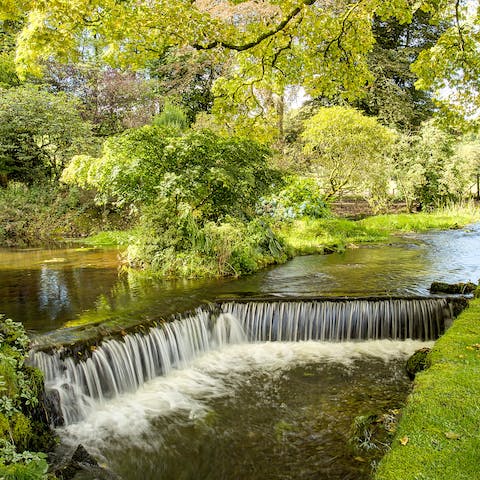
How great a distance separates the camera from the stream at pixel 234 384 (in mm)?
4691

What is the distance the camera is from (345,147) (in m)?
19.5

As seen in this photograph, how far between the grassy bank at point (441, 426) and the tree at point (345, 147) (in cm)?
1527

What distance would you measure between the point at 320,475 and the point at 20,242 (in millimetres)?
16510

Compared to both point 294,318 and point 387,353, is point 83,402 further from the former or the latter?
point 387,353

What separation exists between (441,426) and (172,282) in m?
7.35

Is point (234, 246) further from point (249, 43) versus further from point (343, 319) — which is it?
point (249, 43)

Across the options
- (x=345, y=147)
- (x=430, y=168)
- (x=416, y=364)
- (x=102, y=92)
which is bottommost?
(x=416, y=364)

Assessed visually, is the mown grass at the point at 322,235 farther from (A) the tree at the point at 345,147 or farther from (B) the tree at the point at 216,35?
(B) the tree at the point at 216,35

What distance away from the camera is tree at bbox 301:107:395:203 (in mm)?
19062

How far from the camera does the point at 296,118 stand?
28.4 metres

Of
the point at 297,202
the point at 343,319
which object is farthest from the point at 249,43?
the point at 297,202

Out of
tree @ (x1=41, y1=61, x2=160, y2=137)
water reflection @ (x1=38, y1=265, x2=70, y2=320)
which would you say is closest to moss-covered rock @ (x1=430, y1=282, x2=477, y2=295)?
water reflection @ (x1=38, y1=265, x2=70, y2=320)

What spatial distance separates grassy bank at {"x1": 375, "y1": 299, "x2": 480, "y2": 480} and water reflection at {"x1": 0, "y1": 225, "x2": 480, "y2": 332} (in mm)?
4121

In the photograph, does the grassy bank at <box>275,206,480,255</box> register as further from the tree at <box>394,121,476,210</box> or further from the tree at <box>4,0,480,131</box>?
the tree at <box>4,0,480,131</box>
